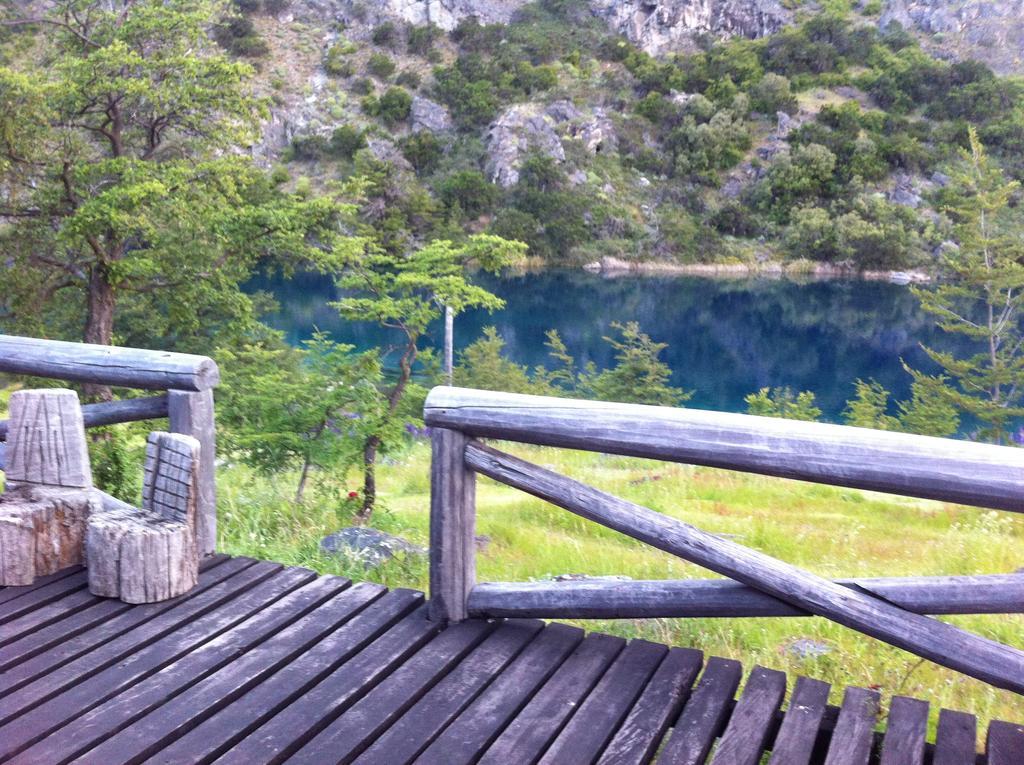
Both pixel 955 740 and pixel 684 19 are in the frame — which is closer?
pixel 955 740

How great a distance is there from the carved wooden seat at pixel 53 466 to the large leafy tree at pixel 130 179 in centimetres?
846

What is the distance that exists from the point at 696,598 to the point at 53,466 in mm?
2067

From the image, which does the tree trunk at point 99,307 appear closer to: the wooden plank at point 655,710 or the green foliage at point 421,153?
the wooden plank at point 655,710

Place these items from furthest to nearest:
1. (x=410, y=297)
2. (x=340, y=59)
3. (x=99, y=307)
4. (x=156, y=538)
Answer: (x=340, y=59) → (x=99, y=307) → (x=410, y=297) → (x=156, y=538)

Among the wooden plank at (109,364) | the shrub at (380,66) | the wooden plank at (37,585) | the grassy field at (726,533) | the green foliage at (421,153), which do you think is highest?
the shrub at (380,66)

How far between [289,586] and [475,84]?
1972 inches

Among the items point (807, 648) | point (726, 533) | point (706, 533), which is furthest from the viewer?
point (726, 533)

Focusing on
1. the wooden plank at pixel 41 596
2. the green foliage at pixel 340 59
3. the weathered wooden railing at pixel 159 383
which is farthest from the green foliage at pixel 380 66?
the wooden plank at pixel 41 596

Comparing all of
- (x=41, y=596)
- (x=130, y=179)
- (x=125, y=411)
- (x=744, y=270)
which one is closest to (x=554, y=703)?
(x=41, y=596)

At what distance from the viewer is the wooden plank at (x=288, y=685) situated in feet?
6.35

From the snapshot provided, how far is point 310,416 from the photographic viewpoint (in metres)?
6.18

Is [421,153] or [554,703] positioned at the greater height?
[421,153]

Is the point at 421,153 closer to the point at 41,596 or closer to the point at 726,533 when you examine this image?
the point at 726,533

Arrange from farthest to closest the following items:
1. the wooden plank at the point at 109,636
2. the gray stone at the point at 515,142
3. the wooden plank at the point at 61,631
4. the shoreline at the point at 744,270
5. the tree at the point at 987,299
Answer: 1. the gray stone at the point at 515,142
2. the shoreline at the point at 744,270
3. the tree at the point at 987,299
4. the wooden plank at the point at 61,631
5. the wooden plank at the point at 109,636
